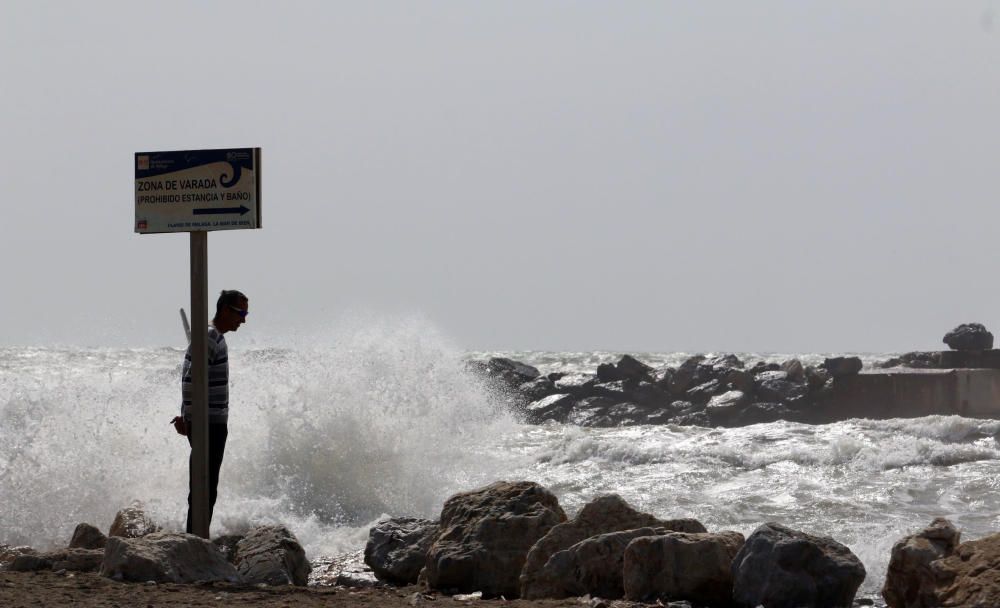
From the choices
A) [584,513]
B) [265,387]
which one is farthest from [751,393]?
[584,513]

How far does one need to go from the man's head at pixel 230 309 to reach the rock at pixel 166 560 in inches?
46.5

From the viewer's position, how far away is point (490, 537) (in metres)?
5.81

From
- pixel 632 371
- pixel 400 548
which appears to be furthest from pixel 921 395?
pixel 400 548

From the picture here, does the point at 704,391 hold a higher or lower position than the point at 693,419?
higher

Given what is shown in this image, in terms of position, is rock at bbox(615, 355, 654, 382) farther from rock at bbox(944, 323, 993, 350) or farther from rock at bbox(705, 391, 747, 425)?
rock at bbox(944, 323, 993, 350)

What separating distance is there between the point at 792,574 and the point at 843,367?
18565 mm

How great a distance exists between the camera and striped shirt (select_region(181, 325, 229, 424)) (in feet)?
19.9

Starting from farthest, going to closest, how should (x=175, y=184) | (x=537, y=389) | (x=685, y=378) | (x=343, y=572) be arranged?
1. (x=537, y=389)
2. (x=685, y=378)
3. (x=343, y=572)
4. (x=175, y=184)

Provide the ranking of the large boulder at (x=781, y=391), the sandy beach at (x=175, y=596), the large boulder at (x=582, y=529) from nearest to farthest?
the sandy beach at (x=175, y=596) < the large boulder at (x=582, y=529) < the large boulder at (x=781, y=391)

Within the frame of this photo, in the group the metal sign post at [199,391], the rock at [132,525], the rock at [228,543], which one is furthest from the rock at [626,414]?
the metal sign post at [199,391]

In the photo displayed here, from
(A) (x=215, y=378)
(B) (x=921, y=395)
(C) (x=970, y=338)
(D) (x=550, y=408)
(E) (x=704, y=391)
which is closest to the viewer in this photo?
(A) (x=215, y=378)

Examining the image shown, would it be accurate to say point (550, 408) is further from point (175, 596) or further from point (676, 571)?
point (175, 596)

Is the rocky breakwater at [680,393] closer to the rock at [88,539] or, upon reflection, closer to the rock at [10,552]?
the rock at [10,552]

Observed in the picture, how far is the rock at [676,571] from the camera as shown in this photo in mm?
4984
